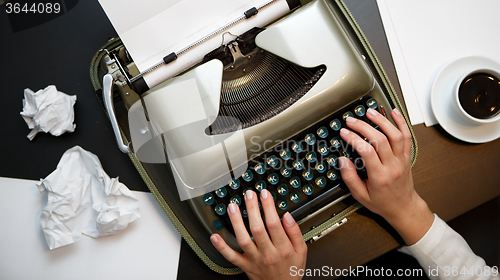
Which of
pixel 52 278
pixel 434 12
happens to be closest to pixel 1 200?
pixel 52 278

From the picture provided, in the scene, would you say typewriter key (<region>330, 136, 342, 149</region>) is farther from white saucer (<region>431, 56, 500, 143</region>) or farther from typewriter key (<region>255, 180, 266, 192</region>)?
white saucer (<region>431, 56, 500, 143</region>)

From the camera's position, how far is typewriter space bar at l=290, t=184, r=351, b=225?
42.5 inches

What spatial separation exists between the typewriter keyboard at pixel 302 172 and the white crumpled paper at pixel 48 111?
2.18ft

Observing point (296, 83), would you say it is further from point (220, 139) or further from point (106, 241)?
A: point (106, 241)

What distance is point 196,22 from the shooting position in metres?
0.91

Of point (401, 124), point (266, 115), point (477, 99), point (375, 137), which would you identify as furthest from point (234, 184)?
point (477, 99)

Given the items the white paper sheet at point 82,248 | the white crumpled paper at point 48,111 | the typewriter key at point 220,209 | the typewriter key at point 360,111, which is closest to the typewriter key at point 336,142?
the typewriter key at point 360,111

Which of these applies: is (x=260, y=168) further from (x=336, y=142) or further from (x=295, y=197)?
(x=336, y=142)

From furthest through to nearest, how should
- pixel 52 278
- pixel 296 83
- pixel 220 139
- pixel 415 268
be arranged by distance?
pixel 415 268
pixel 52 278
pixel 296 83
pixel 220 139

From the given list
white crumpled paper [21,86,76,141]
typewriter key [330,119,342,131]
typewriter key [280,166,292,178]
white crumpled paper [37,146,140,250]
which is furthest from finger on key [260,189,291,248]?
white crumpled paper [21,86,76,141]

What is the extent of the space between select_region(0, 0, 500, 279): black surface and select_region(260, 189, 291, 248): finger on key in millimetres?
360

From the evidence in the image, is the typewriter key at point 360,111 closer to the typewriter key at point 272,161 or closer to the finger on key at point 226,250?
the typewriter key at point 272,161

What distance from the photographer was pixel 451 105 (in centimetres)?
112

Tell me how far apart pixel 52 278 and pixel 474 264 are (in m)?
1.55
